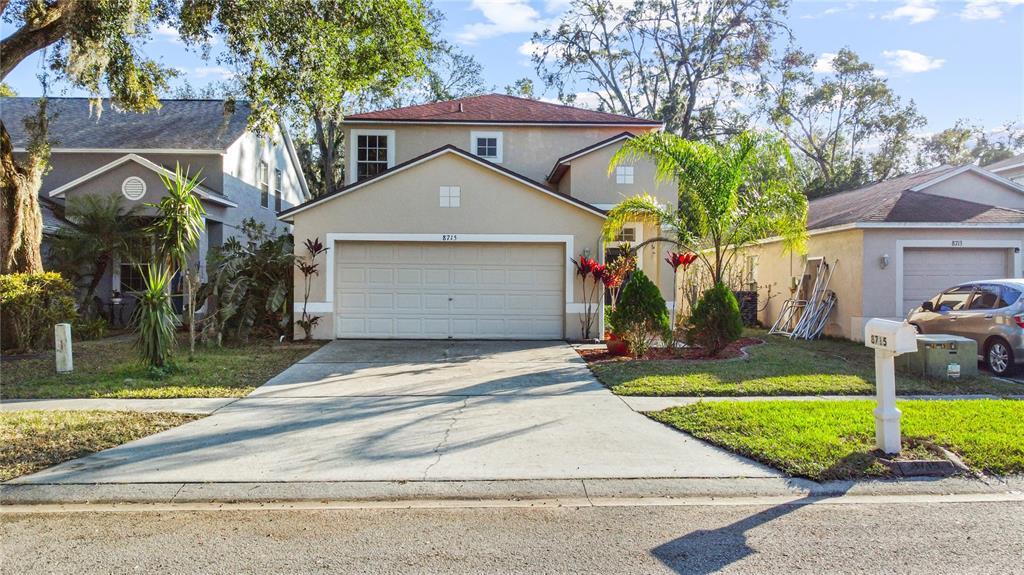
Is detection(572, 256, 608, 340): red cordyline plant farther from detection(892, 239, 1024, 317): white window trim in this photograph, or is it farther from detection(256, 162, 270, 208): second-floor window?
detection(256, 162, 270, 208): second-floor window

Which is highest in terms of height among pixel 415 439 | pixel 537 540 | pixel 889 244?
pixel 889 244

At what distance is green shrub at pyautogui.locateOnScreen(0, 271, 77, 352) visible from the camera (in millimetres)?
11984

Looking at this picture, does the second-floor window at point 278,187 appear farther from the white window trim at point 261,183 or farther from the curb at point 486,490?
the curb at point 486,490

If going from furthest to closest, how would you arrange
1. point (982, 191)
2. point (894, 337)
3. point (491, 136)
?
point (491, 136), point (982, 191), point (894, 337)

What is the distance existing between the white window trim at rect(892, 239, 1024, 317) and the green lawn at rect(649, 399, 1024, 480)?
668 centimetres

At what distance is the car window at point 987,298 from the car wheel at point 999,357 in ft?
2.06

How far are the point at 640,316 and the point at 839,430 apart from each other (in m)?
5.20

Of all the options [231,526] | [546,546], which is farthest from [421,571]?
[231,526]

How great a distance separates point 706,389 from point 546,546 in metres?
5.44

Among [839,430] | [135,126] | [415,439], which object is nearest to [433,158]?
[415,439]

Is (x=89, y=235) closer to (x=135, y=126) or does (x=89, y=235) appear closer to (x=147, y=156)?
(x=147, y=156)

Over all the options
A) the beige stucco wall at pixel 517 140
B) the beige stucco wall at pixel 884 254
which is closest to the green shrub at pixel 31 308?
the beige stucco wall at pixel 517 140

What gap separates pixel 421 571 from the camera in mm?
3906

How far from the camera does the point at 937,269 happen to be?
14.5 m
